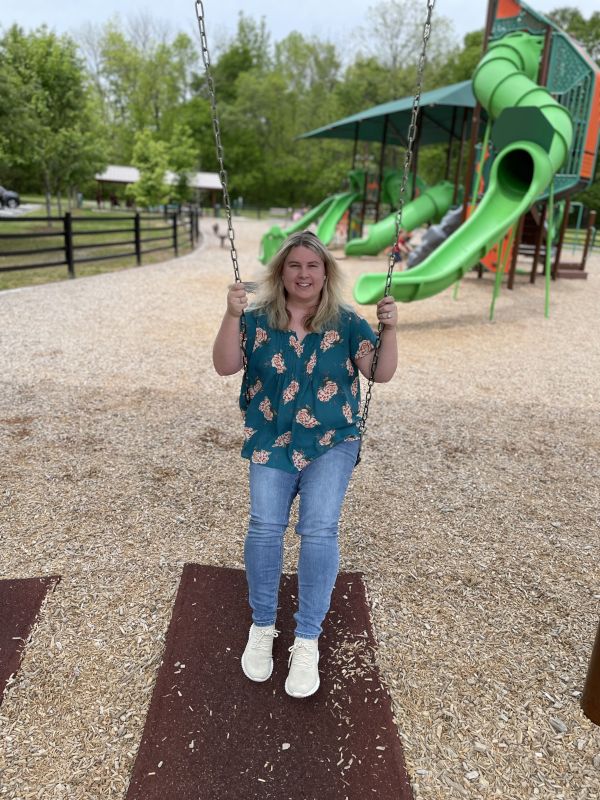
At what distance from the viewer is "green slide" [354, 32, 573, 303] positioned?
6.39 metres

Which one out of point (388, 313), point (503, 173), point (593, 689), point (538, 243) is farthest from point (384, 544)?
point (538, 243)

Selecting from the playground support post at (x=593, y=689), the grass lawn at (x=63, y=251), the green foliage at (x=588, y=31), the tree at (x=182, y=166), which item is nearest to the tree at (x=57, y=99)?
the grass lawn at (x=63, y=251)

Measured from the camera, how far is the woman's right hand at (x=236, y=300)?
1766 millimetres

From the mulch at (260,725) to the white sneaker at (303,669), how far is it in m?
0.03

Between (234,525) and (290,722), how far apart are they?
111cm

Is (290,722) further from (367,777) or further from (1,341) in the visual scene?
(1,341)

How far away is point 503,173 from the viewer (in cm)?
746

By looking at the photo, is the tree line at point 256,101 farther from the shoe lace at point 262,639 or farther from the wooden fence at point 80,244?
the shoe lace at point 262,639

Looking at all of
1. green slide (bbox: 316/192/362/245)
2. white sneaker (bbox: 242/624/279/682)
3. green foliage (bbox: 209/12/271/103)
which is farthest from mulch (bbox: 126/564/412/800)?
green foliage (bbox: 209/12/271/103)

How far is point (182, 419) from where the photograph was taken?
154 inches

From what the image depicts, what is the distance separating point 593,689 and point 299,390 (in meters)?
1.21

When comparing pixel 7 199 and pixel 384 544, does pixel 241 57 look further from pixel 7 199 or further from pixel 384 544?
pixel 384 544

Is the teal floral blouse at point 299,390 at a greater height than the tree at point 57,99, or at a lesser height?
lesser

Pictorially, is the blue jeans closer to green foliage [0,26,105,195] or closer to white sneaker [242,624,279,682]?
white sneaker [242,624,279,682]
